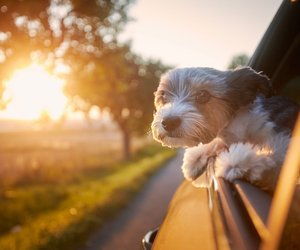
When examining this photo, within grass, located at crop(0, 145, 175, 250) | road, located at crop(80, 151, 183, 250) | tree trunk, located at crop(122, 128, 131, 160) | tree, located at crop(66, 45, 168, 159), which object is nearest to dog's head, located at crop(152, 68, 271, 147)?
road, located at crop(80, 151, 183, 250)

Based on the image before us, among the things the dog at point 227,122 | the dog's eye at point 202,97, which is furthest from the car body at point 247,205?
the dog's eye at point 202,97

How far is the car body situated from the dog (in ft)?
0.19

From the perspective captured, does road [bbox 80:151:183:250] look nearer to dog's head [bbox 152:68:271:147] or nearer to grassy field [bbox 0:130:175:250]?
grassy field [bbox 0:130:175:250]

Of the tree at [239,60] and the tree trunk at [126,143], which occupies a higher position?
the tree at [239,60]

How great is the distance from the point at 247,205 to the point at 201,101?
109cm

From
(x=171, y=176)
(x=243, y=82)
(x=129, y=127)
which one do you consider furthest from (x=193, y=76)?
(x=129, y=127)

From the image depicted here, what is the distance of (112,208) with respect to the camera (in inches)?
548

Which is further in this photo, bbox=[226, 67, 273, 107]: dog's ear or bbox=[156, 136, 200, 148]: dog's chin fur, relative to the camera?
bbox=[156, 136, 200, 148]: dog's chin fur

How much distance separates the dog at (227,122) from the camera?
61.2 inches

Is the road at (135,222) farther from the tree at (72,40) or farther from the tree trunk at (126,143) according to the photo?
the tree trunk at (126,143)

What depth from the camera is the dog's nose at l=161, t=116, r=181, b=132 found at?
232cm

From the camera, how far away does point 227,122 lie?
2.05 m


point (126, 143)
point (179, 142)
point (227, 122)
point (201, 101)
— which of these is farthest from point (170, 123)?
point (126, 143)

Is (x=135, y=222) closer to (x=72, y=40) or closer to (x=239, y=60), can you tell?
(x=72, y=40)
